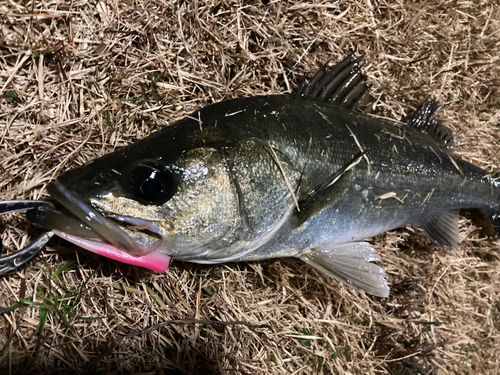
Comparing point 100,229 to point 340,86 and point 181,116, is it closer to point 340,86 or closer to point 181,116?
point 181,116

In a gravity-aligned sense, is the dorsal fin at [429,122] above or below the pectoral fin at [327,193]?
above

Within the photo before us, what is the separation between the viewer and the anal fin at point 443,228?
8.38ft

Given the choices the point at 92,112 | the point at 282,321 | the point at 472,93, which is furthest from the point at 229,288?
the point at 472,93

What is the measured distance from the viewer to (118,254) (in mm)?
1689

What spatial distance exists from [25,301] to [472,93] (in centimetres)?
401

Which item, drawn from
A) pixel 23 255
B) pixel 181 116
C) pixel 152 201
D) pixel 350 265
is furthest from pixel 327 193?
pixel 23 255

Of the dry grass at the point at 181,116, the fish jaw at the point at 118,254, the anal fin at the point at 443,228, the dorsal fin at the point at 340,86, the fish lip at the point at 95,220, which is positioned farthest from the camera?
the anal fin at the point at 443,228

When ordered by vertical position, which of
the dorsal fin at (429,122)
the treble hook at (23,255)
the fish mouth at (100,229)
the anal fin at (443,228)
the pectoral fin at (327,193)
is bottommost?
the treble hook at (23,255)

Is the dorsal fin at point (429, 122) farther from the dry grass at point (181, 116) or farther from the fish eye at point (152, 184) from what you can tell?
the fish eye at point (152, 184)

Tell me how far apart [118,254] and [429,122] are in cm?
249

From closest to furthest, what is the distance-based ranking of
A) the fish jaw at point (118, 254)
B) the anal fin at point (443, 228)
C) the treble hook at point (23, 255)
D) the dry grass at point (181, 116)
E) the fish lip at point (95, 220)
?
the fish lip at point (95, 220) → the fish jaw at point (118, 254) → the treble hook at point (23, 255) → the dry grass at point (181, 116) → the anal fin at point (443, 228)

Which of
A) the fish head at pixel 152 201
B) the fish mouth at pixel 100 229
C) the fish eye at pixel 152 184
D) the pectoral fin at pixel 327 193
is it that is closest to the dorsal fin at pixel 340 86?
the pectoral fin at pixel 327 193

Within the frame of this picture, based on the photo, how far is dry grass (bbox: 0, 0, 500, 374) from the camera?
6.75 feet

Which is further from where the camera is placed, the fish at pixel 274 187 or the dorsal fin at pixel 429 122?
the dorsal fin at pixel 429 122
